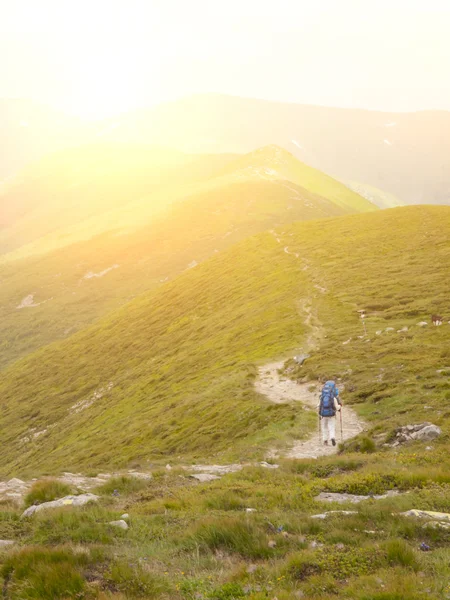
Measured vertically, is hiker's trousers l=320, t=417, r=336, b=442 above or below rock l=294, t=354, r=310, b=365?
above

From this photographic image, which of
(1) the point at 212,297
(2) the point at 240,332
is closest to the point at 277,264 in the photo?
(1) the point at 212,297

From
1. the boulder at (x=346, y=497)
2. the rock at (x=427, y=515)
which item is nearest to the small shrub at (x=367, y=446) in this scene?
the boulder at (x=346, y=497)

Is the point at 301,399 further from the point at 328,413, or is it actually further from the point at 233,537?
the point at 233,537

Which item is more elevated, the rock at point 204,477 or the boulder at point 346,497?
the boulder at point 346,497

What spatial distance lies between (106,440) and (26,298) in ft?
379

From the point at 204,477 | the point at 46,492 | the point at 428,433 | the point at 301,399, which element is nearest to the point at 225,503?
the point at 204,477

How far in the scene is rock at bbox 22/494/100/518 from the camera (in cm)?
1231

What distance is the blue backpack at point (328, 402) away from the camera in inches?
874

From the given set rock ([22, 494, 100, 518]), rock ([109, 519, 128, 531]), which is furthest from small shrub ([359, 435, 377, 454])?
rock ([109, 519, 128, 531])

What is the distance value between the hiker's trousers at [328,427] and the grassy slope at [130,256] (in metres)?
99.5

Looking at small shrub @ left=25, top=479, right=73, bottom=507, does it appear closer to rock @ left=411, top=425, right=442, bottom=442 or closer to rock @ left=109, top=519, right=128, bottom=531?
rock @ left=109, top=519, right=128, bottom=531

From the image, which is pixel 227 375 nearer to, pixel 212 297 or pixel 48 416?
pixel 48 416

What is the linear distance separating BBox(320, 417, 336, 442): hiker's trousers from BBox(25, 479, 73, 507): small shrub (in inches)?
471

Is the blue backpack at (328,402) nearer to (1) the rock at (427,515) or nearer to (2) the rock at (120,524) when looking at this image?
(1) the rock at (427,515)
